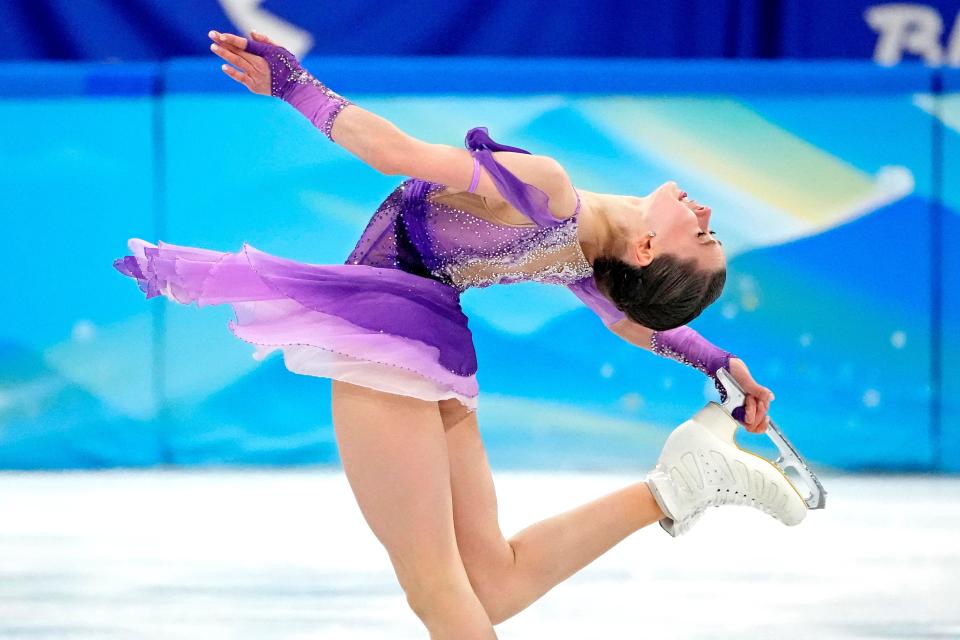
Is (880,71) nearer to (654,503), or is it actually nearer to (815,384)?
(815,384)

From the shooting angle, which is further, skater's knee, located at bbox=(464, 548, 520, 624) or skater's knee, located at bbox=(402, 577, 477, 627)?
skater's knee, located at bbox=(464, 548, 520, 624)

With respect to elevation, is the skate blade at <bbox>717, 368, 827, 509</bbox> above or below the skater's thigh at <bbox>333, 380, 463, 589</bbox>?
above

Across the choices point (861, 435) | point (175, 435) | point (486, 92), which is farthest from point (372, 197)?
point (861, 435)

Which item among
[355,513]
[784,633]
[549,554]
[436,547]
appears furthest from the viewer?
[355,513]

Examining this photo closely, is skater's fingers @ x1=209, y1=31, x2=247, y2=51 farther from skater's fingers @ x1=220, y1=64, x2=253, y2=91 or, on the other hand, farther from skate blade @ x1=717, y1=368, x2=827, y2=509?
skate blade @ x1=717, y1=368, x2=827, y2=509

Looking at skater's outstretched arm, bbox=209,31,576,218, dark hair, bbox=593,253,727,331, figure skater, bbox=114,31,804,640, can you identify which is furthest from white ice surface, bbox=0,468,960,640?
skater's outstretched arm, bbox=209,31,576,218

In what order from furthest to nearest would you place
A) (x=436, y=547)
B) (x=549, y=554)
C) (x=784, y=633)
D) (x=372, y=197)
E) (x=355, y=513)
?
(x=372, y=197) → (x=355, y=513) → (x=784, y=633) → (x=549, y=554) → (x=436, y=547)

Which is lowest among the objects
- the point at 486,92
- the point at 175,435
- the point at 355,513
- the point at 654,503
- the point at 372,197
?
the point at 654,503

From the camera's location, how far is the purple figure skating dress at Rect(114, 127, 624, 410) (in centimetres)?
198

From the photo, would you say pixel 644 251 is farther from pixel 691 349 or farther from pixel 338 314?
pixel 338 314

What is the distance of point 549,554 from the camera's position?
7.55ft

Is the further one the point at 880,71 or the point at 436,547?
the point at 880,71

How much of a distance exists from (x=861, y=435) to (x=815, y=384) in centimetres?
23

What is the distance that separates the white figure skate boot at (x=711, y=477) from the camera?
236 centimetres
